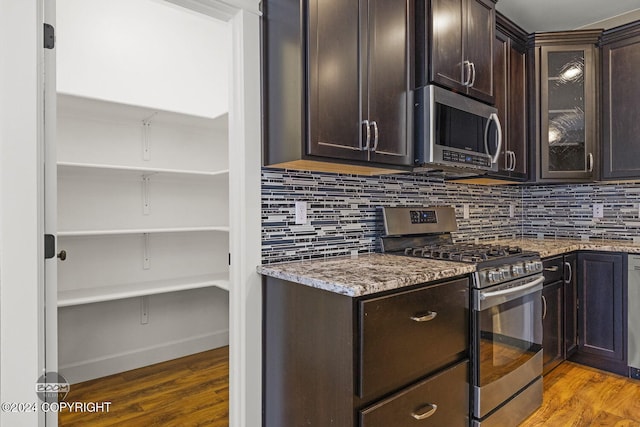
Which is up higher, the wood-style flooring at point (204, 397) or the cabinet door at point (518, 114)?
the cabinet door at point (518, 114)

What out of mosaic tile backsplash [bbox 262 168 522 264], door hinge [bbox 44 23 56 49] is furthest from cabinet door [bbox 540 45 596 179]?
door hinge [bbox 44 23 56 49]

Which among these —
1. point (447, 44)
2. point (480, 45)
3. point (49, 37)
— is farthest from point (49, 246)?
point (480, 45)

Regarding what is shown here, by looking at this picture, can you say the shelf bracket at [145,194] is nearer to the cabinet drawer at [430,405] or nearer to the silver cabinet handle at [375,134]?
the silver cabinet handle at [375,134]

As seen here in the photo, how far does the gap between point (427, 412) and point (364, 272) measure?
0.59m

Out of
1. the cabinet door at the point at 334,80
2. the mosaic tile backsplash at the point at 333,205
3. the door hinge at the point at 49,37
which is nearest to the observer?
the door hinge at the point at 49,37

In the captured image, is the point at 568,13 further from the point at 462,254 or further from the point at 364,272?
the point at 364,272

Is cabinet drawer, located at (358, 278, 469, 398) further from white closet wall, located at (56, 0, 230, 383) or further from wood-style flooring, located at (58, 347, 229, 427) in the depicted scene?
white closet wall, located at (56, 0, 230, 383)

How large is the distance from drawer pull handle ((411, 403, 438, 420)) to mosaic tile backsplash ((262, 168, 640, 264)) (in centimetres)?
84

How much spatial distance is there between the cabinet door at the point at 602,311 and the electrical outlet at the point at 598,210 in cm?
67

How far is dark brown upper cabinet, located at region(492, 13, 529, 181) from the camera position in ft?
8.53

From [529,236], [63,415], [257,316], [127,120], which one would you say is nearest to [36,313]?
[257,316]

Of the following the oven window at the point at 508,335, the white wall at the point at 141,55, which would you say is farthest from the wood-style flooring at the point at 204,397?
the white wall at the point at 141,55

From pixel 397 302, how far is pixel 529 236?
8.75ft

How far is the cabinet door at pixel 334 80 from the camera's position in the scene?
5.09 feet
